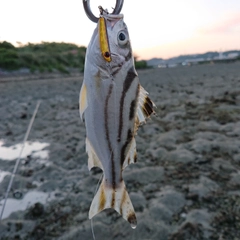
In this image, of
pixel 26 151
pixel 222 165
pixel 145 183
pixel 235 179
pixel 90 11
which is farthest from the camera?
pixel 26 151

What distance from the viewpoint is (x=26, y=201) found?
4.54 m

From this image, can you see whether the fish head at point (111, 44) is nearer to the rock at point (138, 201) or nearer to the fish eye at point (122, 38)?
the fish eye at point (122, 38)

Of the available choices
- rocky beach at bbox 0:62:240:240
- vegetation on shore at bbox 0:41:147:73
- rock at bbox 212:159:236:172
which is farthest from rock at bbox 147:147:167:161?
vegetation on shore at bbox 0:41:147:73

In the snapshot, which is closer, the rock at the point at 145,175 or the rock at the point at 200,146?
the rock at the point at 145,175

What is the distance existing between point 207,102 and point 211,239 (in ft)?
26.2

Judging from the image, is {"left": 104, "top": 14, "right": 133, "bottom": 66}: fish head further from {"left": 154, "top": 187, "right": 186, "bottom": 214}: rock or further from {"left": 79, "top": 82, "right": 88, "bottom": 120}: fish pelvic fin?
{"left": 154, "top": 187, "right": 186, "bottom": 214}: rock

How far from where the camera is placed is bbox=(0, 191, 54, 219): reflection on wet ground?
4.31 meters

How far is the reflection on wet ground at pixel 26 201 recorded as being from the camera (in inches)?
170

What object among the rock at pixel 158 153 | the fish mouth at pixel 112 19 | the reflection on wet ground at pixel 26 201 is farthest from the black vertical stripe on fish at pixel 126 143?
the rock at pixel 158 153

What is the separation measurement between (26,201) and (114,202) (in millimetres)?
2915

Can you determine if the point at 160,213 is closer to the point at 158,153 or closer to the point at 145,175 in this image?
the point at 145,175

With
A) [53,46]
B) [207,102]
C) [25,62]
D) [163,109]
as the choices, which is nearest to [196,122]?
[163,109]

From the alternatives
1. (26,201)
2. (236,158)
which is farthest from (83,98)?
(236,158)

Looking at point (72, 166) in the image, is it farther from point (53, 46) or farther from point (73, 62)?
point (73, 62)
